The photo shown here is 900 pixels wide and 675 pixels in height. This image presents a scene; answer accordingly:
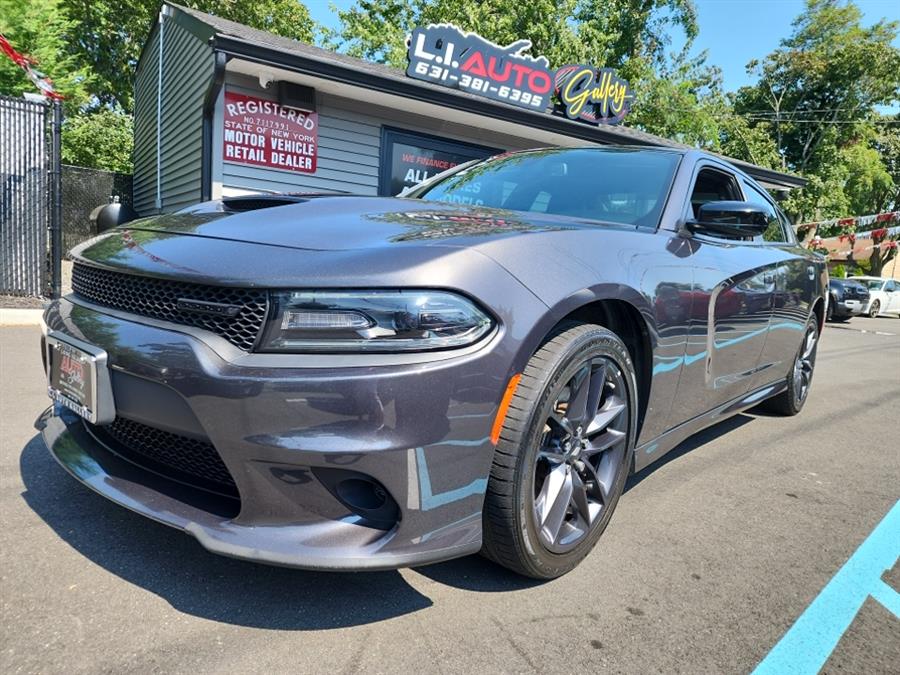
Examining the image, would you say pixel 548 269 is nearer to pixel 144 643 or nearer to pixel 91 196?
pixel 144 643

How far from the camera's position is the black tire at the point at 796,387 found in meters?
4.25

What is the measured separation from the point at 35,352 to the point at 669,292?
4.55m

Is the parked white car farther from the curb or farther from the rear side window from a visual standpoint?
the curb

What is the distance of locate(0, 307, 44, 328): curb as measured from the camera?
5668mm

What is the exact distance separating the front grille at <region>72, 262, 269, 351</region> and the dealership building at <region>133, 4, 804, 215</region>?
5.23 meters

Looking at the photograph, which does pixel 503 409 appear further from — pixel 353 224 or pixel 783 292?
pixel 783 292

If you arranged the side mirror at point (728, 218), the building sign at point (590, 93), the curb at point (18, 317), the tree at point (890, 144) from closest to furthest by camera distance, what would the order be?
the side mirror at point (728, 218) → the curb at point (18, 317) → the building sign at point (590, 93) → the tree at point (890, 144)

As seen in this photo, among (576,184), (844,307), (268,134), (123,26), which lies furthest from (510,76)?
(123,26)

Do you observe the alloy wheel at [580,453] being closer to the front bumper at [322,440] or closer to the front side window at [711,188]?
the front bumper at [322,440]

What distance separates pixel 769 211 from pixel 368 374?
10.2 feet

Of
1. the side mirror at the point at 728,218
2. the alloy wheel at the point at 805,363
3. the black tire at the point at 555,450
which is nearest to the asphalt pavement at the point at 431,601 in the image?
the black tire at the point at 555,450

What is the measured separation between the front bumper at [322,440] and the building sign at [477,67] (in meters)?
8.71

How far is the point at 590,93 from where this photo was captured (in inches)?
425

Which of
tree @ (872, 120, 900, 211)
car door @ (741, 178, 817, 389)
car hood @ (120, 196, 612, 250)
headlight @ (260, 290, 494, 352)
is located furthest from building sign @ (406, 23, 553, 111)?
tree @ (872, 120, 900, 211)
